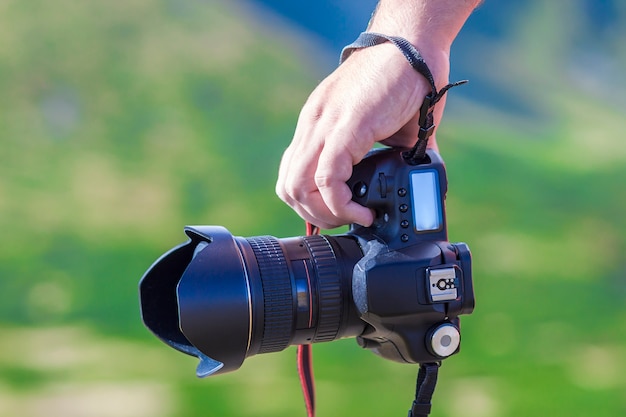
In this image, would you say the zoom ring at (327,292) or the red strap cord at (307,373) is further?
the red strap cord at (307,373)

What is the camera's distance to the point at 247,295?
85 centimetres

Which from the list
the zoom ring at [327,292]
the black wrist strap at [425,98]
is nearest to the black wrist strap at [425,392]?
the zoom ring at [327,292]

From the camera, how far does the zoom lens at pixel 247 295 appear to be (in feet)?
2.72

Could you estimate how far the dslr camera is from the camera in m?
0.84

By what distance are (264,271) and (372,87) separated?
257mm

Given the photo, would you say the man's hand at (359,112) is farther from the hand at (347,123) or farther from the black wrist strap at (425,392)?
the black wrist strap at (425,392)

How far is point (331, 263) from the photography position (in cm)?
90

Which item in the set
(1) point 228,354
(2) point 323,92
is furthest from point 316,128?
(1) point 228,354

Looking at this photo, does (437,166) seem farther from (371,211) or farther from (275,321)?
(275,321)

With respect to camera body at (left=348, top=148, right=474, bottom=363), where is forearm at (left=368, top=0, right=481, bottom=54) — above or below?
above

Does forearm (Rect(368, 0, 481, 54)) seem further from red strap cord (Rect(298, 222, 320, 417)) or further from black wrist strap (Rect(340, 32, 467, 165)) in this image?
red strap cord (Rect(298, 222, 320, 417))

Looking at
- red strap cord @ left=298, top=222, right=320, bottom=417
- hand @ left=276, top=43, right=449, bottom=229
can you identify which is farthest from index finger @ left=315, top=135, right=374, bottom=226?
red strap cord @ left=298, top=222, right=320, bottom=417

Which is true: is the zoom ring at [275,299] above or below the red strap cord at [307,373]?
above

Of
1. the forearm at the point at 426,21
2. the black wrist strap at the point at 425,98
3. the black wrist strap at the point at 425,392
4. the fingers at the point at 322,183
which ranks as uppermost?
the forearm at the point at 426,21
